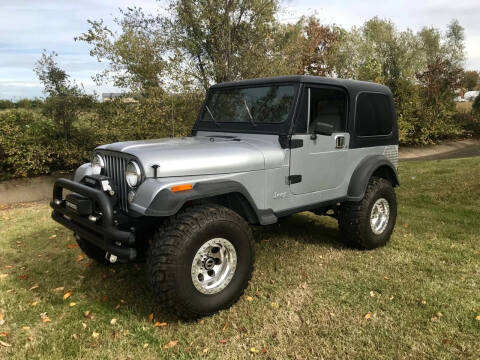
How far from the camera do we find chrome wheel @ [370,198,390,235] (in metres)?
4.68

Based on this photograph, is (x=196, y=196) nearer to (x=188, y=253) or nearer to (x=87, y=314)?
(x=188, y=253)

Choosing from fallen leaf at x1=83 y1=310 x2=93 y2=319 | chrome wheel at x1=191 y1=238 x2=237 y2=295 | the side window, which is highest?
the side window

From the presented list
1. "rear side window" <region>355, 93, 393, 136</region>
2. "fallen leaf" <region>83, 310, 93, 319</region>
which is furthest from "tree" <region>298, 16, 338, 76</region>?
"fallen leaf" <region>83, 310, 93, 319</region>

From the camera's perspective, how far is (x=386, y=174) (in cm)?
490

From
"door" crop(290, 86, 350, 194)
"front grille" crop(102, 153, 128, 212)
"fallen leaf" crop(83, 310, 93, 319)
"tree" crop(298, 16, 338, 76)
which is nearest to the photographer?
"front grille" crop(102, 153, 128, 212)

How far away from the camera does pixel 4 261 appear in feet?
15.2

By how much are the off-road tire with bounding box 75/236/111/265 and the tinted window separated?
191 centimetres

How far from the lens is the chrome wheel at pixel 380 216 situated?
4676mm

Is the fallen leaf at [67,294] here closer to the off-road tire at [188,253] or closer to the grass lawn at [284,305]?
the grass lawn at [284,305]

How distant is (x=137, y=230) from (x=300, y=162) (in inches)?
65.7

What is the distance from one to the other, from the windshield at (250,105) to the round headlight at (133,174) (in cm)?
139

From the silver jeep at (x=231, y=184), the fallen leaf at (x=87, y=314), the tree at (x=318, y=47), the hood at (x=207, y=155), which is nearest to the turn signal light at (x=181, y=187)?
the silver jeep at (x=231, y=184)

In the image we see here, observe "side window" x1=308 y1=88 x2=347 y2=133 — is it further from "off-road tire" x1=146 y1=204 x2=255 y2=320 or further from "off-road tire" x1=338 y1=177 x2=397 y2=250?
"off-road tire" x1=146 y1=204 x2=255 y2=320

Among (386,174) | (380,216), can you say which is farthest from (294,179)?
(386,174)
